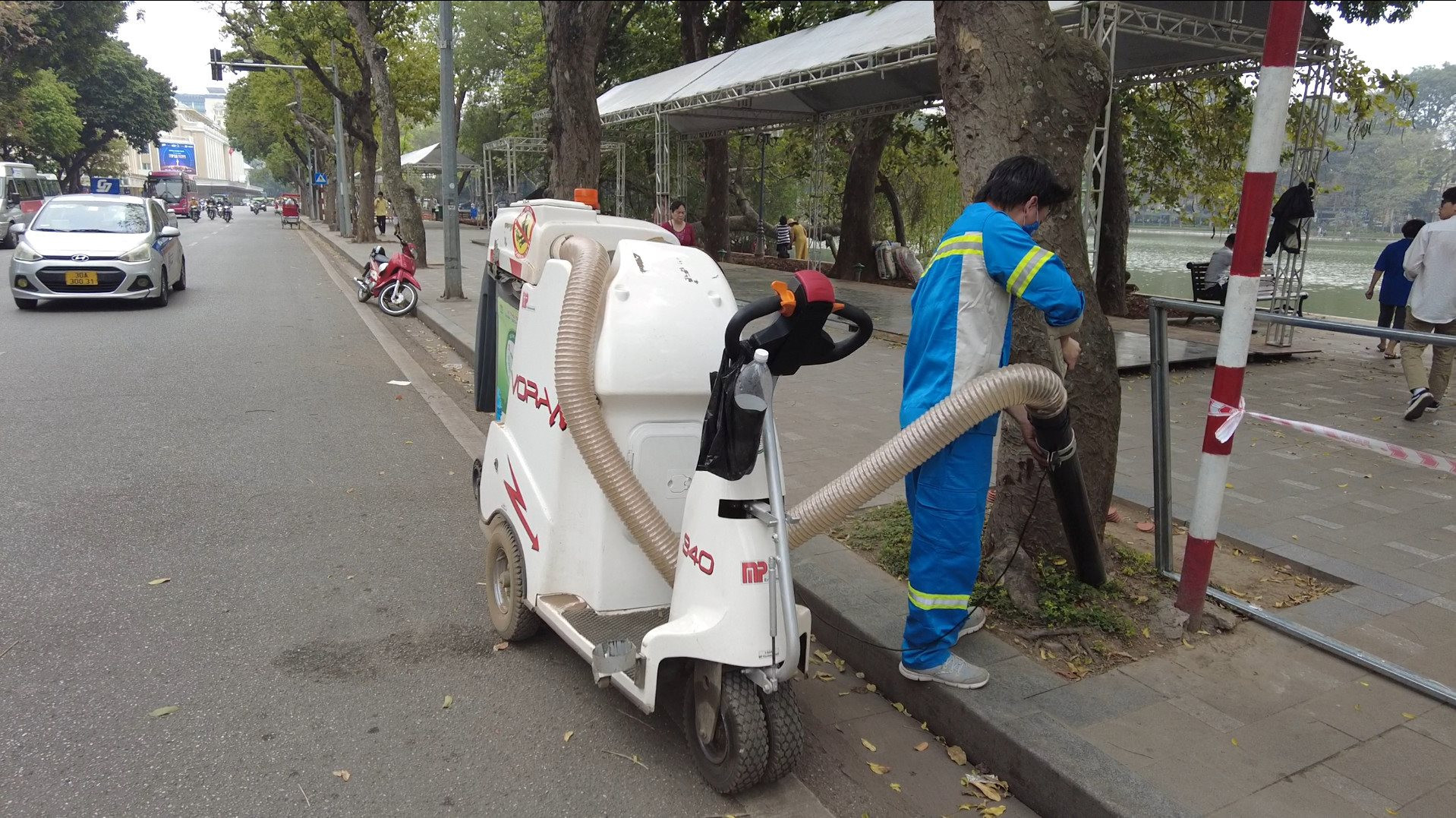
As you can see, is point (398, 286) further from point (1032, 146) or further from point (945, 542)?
point (945, 542)

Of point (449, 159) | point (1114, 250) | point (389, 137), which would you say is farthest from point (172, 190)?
point (1114, 250)

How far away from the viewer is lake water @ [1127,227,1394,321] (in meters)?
15.2

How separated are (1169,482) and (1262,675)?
0.92m

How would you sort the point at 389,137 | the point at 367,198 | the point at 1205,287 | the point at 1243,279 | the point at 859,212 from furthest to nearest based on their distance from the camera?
the point at 367,198 < the point at 859,212 < the point at 389,137 < the point at 1205,287 < the point at 1243,279

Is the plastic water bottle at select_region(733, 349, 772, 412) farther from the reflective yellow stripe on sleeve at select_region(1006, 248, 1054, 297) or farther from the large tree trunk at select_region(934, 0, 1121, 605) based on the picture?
the large tree trunk at select_region(934, 0, 1121, 605)

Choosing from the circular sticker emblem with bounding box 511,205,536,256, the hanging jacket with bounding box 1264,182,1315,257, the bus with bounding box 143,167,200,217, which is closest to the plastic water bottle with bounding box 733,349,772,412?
the circular sticker emblem with bounding box 511,205,536,256

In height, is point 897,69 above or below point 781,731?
above

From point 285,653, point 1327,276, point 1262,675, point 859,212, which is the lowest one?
point 285,653

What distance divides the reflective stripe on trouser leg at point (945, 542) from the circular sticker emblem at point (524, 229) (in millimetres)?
1735

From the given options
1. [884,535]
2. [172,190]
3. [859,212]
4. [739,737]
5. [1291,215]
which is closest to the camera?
[739,737]

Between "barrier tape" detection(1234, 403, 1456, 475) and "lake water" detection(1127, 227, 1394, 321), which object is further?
"lake water" detection(1127, 227, 1394, 321)

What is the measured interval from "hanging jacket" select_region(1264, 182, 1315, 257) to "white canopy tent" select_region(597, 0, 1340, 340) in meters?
0.50

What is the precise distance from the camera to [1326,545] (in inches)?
180

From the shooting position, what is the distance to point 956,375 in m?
2.99
